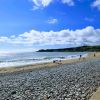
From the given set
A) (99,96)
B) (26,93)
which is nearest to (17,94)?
(26,93)

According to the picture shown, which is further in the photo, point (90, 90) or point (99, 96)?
point (90, 90)

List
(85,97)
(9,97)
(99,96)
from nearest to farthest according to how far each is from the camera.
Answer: (99,96) < (85,97) < (9,97)

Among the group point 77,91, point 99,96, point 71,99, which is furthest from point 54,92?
point 99,96

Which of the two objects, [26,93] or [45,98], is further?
[26,93]

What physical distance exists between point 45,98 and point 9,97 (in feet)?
6.84

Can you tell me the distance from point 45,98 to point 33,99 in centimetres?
58

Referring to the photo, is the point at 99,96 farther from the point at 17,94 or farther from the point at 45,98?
the point at 17,94

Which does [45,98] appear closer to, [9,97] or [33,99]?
[33,99]

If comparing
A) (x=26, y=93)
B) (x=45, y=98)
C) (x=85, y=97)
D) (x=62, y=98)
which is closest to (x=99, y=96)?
(x=85, y=97)

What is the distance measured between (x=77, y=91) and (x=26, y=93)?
9.12 feet

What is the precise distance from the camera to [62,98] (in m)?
12.5

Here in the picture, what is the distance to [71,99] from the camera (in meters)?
12.1

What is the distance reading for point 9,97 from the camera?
13742mm

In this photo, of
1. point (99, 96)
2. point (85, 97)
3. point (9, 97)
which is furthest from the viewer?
point (9, 97)
